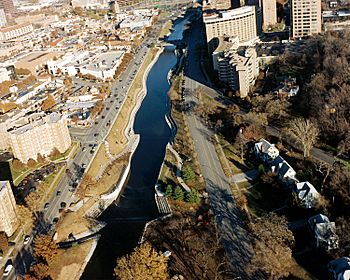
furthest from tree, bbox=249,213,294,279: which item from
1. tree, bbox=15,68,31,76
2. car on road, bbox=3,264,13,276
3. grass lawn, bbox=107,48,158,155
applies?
tree, bbox=15,68,31,76

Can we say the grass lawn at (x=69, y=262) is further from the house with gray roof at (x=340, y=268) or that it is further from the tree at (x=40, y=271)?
the house with gray roof at (x=340, y=268)

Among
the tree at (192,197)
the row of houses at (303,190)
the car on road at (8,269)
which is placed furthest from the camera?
the tree at (192,197)

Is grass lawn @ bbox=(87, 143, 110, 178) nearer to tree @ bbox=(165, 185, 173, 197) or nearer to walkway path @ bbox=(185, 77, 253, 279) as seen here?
tree @ bbox=(165, 185, 173, 197)

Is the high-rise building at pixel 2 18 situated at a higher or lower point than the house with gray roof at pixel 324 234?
higher

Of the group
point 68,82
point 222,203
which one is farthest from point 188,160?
point 68,82

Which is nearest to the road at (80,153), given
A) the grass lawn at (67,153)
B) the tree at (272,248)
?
the grass lawn at (67,153)
